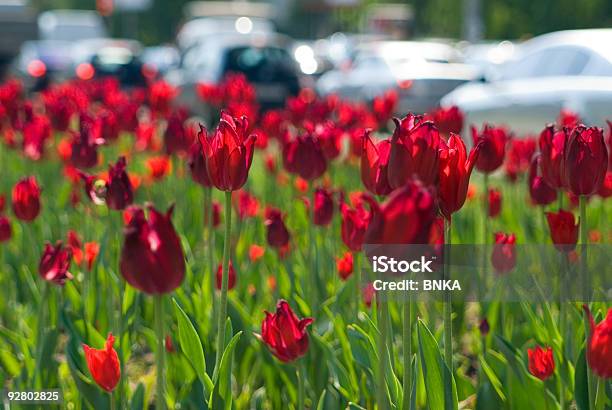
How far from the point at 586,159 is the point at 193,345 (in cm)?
92

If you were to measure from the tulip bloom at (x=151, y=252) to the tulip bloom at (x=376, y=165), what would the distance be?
46 cm

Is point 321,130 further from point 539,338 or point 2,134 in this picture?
point 2,134

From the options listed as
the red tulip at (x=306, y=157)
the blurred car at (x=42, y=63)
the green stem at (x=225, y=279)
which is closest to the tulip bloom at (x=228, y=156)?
the green stem at (x=225, y=279)

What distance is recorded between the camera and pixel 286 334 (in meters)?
2.07

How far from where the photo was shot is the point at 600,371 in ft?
5.92

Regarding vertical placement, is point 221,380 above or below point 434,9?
below

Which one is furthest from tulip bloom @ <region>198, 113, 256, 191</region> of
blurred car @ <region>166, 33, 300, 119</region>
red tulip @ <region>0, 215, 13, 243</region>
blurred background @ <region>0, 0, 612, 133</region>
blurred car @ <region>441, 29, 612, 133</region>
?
blurred car @ <region>166, 33, 300, 119</region>

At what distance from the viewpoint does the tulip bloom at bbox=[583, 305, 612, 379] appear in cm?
178

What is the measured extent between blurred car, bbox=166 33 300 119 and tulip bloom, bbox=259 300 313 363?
11875mm

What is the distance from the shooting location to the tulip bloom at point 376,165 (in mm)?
1946

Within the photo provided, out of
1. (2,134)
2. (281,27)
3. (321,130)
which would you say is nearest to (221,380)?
(321,130)

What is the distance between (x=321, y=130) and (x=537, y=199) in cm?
98

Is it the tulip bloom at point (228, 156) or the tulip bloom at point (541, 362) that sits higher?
the tulip bloom at point (228, 156)

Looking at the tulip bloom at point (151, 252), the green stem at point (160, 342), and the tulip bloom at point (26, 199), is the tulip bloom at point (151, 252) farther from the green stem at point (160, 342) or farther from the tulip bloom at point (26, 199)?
the tulip bloom at point (26, 199)
